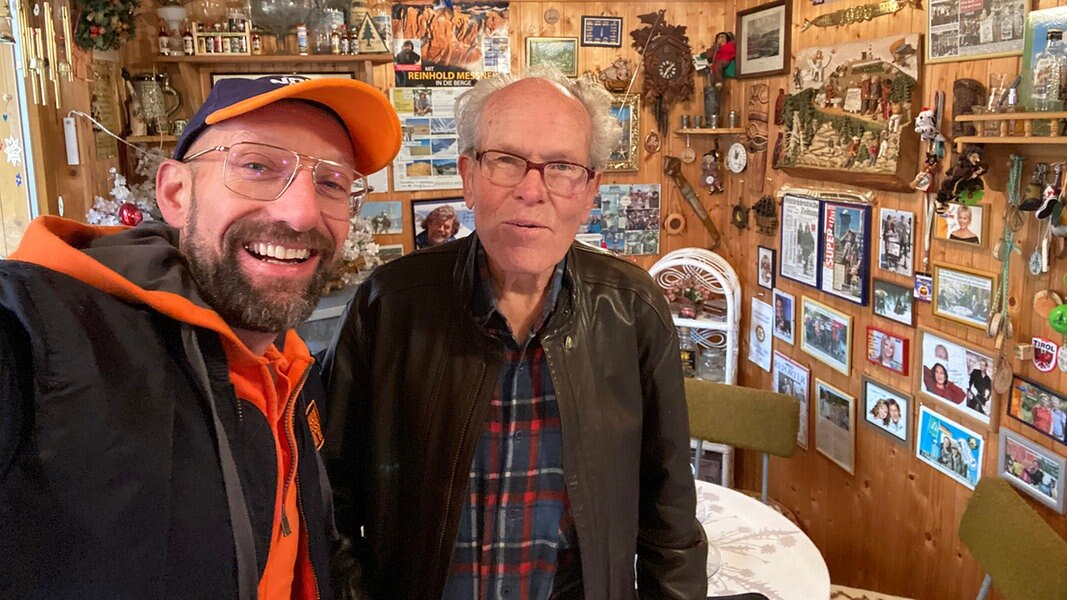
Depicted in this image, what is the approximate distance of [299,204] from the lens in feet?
3.07

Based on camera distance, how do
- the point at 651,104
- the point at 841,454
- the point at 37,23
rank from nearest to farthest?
1. the point at 37,23
2. the point at 841,454
3. the point at 651,104

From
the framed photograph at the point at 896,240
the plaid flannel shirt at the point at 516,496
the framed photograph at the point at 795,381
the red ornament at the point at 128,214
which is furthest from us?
the framed photograph at the point at 795,381

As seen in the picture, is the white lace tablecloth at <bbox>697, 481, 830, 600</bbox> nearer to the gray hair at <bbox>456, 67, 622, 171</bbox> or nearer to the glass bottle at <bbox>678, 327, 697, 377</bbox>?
the gray hair at <bbox>456, 67, 622, 171</bbox>

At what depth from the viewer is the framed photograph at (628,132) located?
11.6 feet

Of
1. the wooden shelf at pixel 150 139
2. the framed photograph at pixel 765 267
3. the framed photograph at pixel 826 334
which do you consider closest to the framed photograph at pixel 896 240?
the framed photograph at pixel 826 334

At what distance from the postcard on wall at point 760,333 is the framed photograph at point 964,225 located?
1076 millimetres

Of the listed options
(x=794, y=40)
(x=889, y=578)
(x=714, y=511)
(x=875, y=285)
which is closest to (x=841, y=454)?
(x=889, y=578)

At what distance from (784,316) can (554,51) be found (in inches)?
61.7

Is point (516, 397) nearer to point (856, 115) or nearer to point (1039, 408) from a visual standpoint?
point (1039, 408)

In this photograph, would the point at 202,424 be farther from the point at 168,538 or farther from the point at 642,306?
the point at 642,306

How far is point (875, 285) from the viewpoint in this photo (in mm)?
2598

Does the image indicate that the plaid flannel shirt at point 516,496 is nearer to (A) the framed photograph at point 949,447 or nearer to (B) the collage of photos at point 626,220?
(A) the framed photograph at point 949,447

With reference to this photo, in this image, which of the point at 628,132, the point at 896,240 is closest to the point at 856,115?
the point at 896,240

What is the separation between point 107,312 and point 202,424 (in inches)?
5.7
